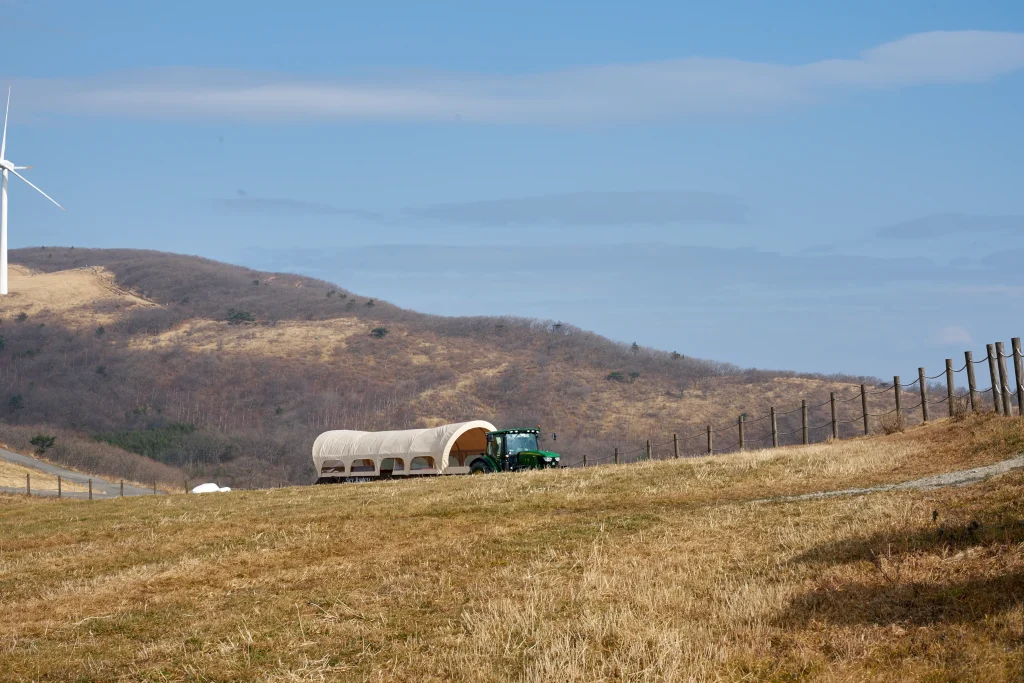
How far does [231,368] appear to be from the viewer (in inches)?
4259

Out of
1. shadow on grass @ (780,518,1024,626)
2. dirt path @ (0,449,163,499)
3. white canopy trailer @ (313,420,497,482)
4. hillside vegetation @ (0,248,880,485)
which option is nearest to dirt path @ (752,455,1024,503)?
shadow on grass @ (780,518,1024,626)

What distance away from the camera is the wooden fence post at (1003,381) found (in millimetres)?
27203

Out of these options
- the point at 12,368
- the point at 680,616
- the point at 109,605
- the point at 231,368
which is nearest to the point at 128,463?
the point at 231,368

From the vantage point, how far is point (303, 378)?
344ft

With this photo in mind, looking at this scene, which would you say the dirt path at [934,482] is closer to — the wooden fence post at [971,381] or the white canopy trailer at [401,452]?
the wooden fence post at [971,381]

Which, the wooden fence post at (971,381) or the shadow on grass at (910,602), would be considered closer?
the shadow on grass at (910,602)

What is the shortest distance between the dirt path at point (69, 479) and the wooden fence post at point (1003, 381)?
115 feet

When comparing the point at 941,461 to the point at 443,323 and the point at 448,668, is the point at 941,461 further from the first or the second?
the point at 443,323

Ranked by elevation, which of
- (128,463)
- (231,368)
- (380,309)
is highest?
(380,309)

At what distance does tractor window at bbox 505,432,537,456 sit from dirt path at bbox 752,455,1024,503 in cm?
1896

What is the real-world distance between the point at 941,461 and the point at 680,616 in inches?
577

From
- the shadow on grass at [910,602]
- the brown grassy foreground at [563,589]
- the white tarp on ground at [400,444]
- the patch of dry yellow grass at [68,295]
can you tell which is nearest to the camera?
the brown grassy foreground at [563,589]

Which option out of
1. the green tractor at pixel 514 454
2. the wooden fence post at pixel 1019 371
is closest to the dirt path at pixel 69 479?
the green tractor at pixel 514 454

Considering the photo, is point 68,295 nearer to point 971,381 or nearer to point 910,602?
point 971,381
